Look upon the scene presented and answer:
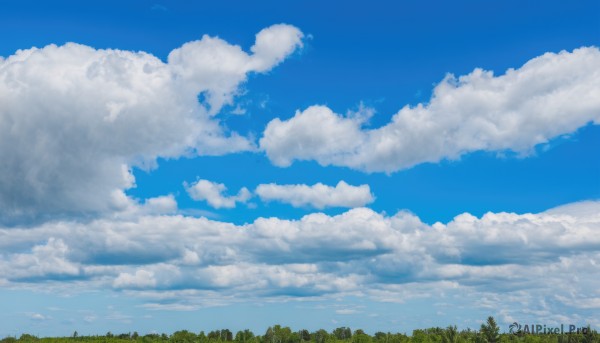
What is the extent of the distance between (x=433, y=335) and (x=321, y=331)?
35.3 meters

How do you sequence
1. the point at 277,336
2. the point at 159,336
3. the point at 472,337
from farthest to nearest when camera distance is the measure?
1. the point at 472,337
2. the point at 159,336
3. the point at 277,336

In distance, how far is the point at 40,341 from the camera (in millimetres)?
168250

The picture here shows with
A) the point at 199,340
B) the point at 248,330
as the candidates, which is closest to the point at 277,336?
the point at 248,330

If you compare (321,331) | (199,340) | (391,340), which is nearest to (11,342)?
(199,340)

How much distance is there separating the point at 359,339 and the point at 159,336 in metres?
57.9

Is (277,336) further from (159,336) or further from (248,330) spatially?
(159,336)

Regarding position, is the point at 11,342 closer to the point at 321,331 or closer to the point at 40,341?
the point at 40,341

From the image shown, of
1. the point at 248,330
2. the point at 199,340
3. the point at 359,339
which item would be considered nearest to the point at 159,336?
the point at 199,340

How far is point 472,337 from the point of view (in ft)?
623

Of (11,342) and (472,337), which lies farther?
(472,337)

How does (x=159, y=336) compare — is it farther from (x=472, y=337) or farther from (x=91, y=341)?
(x=472, y=337)

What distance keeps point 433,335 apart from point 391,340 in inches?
874

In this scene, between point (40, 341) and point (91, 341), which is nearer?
point (40, 341)

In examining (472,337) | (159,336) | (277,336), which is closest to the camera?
(277,336)
